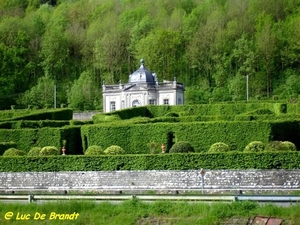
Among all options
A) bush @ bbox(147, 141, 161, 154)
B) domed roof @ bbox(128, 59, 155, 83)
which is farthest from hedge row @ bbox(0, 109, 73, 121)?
bush @ bbox(147, 141, 161, 154)

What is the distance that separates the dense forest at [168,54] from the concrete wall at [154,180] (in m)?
48.7

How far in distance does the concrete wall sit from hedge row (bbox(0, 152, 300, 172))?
252 millimetres

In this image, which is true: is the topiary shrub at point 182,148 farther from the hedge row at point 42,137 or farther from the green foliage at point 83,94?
the green foliage at point 83,94

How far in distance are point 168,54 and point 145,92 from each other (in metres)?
16.9

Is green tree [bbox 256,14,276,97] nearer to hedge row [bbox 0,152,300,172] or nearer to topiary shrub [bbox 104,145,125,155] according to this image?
topiary shrub [bbox 104,145,125,155]

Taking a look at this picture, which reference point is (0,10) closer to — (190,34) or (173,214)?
(190,34)

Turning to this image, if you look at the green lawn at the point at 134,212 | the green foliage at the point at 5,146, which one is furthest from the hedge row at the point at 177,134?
the green lawn at the point at 134,212

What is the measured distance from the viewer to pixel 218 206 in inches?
934

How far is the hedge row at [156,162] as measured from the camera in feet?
104

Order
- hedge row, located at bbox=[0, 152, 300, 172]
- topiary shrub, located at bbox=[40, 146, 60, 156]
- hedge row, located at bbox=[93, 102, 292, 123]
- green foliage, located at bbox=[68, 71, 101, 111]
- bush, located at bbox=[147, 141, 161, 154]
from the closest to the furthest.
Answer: hedge row, located at bbox=[0, 152, 300, 172] < topiary shrub, located at bbox=[40, 146, 60, 156] < bush, located at bbox=[147, 141, 161, 154] < hedge row, located at bbox=[93, 102, 292, 123] < green foliage, located at bbox=[68, 71, 101, 111]

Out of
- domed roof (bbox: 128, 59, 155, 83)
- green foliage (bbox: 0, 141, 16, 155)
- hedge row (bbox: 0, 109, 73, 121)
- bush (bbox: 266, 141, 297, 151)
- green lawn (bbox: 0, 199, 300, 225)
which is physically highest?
domed roof (bbox: 128, 59, 155, 83)

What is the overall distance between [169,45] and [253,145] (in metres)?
54.0

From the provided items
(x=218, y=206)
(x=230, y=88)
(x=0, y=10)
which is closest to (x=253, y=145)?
(x=218, y=206)

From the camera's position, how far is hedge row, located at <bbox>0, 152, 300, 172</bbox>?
31.6m
